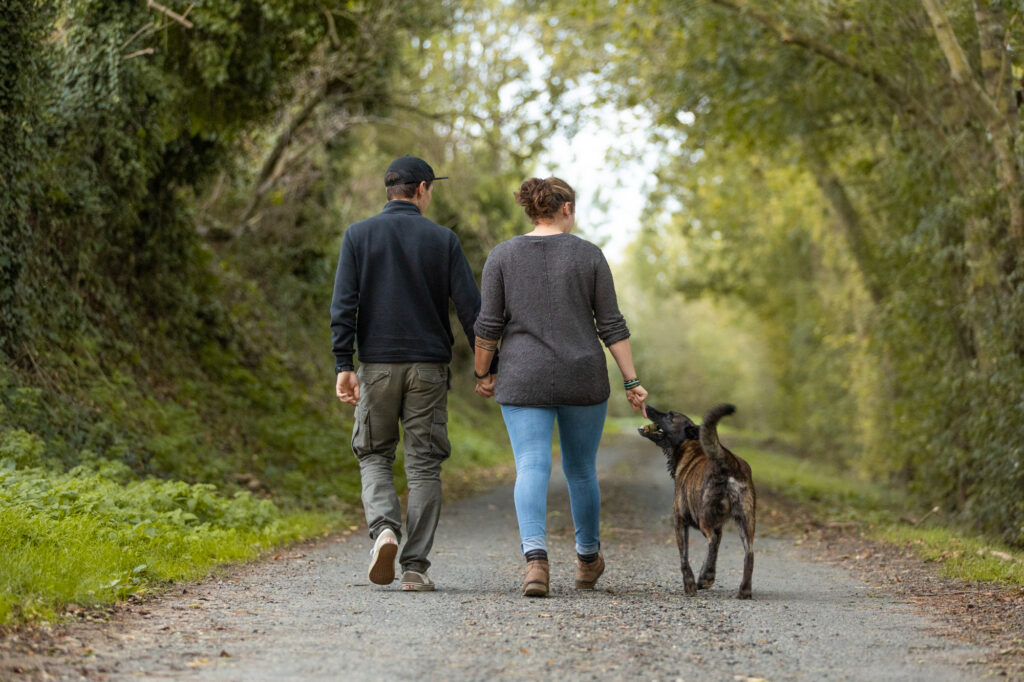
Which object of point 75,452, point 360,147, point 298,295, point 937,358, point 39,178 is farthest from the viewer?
point 360,147

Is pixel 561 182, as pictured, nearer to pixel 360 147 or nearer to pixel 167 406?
pixel 167 406

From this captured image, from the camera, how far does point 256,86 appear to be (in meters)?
12.0

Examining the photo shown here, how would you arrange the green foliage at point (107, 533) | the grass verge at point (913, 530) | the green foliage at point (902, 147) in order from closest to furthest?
the green foliage at point (107, 533) → the grass verge at point (913, 530) → the green foliage at point (902, 147)

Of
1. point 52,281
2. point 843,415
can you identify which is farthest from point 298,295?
point 843,415

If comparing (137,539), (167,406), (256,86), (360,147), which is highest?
(360,147)

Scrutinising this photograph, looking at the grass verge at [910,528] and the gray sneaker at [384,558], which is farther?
the grass verge at [910,528]

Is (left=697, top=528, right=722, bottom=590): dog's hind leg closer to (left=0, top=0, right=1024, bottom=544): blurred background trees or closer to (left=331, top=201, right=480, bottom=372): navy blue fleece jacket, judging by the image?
(left=331, top=201, right=480, bottom=372): navy blue fleece jacket

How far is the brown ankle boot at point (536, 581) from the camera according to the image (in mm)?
5793

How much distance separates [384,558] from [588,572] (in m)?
1.25

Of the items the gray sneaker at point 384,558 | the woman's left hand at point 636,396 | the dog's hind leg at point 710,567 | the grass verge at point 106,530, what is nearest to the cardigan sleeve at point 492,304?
the woman's left hand at point 636,396

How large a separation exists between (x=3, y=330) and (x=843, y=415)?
23.3 m

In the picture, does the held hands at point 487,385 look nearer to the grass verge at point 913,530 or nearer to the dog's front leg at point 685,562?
the dog's front leg at point 685,562

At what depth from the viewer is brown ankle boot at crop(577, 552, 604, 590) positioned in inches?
245

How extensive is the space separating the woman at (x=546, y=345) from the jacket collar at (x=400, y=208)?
2.16 feet
